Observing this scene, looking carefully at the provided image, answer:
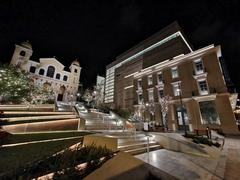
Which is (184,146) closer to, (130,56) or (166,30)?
(166,30)

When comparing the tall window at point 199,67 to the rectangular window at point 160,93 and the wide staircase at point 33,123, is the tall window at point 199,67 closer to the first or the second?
the rectangular window at point 160,93

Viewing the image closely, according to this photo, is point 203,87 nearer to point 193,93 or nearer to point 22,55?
point 193,93

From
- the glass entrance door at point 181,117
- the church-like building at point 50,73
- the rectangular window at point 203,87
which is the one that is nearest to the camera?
the rectangular window at point 203,87

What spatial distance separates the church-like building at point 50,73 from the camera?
27.3 meters

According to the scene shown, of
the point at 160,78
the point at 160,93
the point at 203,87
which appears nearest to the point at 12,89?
the point at 160,93

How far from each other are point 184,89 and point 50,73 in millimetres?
31879

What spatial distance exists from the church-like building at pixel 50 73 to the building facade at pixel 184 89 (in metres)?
19.0

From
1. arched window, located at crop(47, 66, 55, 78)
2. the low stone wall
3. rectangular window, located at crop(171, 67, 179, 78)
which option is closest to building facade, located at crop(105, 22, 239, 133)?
rectangular window, located at crop(171, 67, 179, 78)

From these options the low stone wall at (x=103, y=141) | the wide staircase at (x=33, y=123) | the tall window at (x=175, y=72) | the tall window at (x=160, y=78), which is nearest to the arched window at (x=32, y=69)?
the wide staircase at (x=33, y=123)

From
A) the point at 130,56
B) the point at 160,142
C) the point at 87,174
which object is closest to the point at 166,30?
the point at 130,56

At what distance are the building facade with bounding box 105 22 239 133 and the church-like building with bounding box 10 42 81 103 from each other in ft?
62.4

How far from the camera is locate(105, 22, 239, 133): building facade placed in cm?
1585

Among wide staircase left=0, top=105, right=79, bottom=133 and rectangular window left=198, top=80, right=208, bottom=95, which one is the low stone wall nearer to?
wide staircase left=0, top=105, right=79, bottom=133

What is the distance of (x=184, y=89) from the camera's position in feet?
63.4
